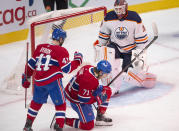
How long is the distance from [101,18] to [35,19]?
0.84 meters

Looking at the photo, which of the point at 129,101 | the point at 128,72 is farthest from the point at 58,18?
the point at 129,101

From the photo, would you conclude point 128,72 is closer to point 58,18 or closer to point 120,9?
point 120,9

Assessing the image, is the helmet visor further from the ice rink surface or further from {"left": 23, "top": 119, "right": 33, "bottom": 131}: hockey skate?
{"left": 23, "top": 119, "right": 33, "bottom": 131}: hockey skate

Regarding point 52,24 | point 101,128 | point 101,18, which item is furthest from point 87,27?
point 101,128

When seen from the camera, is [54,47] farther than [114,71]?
No

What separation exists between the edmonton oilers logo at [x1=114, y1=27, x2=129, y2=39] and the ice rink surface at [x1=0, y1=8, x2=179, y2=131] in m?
0.53

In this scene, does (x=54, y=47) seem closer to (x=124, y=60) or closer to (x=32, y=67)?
(x=32, y=67)

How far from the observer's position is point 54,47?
4023 mm

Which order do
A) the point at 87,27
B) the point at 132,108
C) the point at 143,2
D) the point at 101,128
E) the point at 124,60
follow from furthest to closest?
the point at 143,2 → the point at 87,27 → the point at 124,60 → the point at 132,108 → the point at 101,128

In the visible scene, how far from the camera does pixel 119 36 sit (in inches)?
200

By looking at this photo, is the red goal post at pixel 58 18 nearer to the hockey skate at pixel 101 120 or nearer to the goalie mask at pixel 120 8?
the goalie mask at pixel 120 8

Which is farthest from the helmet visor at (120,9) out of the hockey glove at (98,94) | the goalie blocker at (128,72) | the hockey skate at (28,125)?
the hockey skate at (28,125)

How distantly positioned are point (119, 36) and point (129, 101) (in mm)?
695

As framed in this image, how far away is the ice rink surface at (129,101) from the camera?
4488mm
